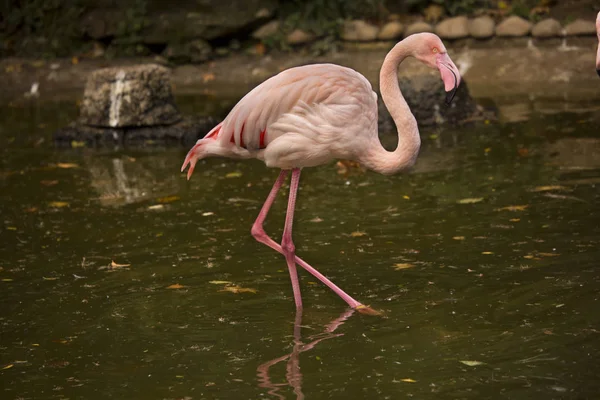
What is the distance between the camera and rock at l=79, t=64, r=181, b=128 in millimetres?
9695

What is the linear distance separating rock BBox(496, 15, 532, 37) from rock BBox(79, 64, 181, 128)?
5017 mm

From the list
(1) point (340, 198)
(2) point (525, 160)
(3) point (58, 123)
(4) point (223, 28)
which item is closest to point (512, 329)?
(1) point (340, 198)

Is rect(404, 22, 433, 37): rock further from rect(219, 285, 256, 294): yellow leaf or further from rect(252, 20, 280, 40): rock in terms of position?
rect(219, 285, 256, 294): yellow leaf

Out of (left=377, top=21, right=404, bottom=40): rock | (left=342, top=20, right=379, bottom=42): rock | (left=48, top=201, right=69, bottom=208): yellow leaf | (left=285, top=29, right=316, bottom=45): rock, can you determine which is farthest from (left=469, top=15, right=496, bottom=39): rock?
(left=48, top=201, right=69, bottom=208): yellow leaf

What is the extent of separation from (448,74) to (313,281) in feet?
4.85

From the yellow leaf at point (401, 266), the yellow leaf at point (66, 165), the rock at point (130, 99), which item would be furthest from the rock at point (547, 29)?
the yellow leaf at point (401, 266)

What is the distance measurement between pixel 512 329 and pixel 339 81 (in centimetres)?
161

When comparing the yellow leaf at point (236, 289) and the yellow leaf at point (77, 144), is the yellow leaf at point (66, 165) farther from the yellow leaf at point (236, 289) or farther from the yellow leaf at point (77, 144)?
the yellow leaf at point (236, 289)

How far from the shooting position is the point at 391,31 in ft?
43.2

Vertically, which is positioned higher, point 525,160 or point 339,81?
point 339,81

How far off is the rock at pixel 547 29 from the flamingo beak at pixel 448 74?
783cm

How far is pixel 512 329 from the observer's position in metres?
4.54

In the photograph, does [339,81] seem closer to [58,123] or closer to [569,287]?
[569,287]

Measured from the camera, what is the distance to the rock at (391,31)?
43.1ft
